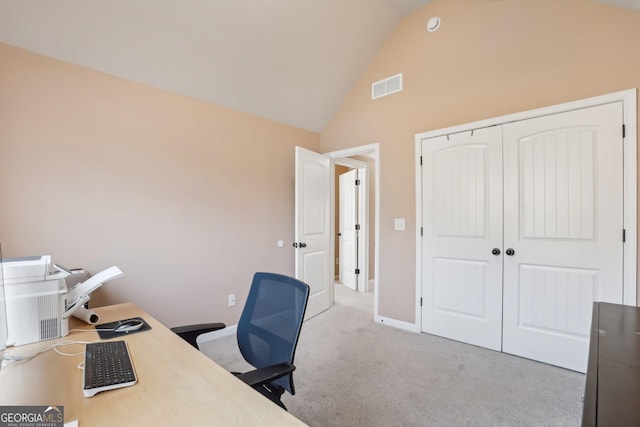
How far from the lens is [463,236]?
9.20 ft

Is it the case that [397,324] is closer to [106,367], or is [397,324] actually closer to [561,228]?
[561,228]

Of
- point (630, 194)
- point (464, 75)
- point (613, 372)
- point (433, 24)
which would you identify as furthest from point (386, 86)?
point (613, 372)

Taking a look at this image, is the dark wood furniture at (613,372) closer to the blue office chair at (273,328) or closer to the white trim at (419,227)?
the blue office chair at (273,328)

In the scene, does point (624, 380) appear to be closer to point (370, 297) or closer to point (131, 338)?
point (131, 338)

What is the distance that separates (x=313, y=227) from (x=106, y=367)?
8.68 feet

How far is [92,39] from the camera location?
2.05 m

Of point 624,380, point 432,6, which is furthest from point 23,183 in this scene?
point 432,6

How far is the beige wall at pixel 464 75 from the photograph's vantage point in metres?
2.16

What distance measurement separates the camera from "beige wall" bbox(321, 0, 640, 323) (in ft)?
7.07

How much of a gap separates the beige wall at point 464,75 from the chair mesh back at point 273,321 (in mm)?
2089

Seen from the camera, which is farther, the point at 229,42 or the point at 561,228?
the point at 229,42

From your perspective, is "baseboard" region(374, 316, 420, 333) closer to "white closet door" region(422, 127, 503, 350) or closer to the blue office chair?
"white closet door" region(422, 127, 503, 350)

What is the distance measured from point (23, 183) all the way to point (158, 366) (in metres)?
1.81

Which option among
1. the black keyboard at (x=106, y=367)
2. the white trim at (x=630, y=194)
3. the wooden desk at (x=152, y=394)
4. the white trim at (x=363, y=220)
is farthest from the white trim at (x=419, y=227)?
the black keyboard at (x=106, y=367)
